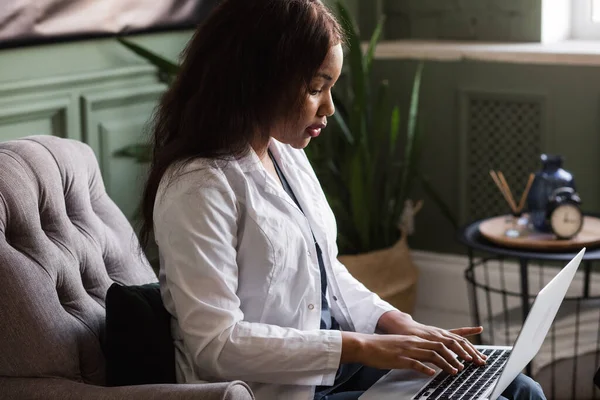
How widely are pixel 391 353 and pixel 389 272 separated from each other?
1.57 metres

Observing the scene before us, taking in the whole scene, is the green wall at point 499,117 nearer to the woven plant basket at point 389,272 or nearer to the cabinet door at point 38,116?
the woven plant basket at point 389,272

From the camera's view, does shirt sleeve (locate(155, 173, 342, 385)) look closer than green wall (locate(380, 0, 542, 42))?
Yes

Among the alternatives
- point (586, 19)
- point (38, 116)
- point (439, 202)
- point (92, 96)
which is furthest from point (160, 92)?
point (586, 19)

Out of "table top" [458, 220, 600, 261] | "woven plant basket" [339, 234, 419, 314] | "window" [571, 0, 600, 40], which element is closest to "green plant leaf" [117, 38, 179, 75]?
"woven plant basket" [339, 234, 419, 314]

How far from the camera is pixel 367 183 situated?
10.3ft

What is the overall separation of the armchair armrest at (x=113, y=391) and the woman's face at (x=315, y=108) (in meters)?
0.46

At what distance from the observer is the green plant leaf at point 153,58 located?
2.66 m

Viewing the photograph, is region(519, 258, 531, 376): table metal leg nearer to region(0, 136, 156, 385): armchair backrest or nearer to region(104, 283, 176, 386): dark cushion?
region(0, 136, 156, 385): armchair backrest

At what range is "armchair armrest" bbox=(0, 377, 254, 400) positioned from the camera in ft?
4.98

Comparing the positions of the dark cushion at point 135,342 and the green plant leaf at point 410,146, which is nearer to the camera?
the dark cushion at point 135,342

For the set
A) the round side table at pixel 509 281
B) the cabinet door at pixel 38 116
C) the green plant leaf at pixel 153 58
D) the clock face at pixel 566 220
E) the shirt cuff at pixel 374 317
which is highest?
the green plant leaf at pixel 153 58

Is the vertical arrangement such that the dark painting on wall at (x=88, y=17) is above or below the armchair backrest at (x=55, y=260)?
above

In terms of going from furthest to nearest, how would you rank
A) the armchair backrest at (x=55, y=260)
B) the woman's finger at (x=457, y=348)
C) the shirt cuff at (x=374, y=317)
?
the shirt cuff at (x=374, y=317)
the woman's finger at (x=457, y=348)
the armchair backrest at (x=55, y=260)

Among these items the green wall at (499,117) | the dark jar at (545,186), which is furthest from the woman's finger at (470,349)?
the green wall at (499,117)
